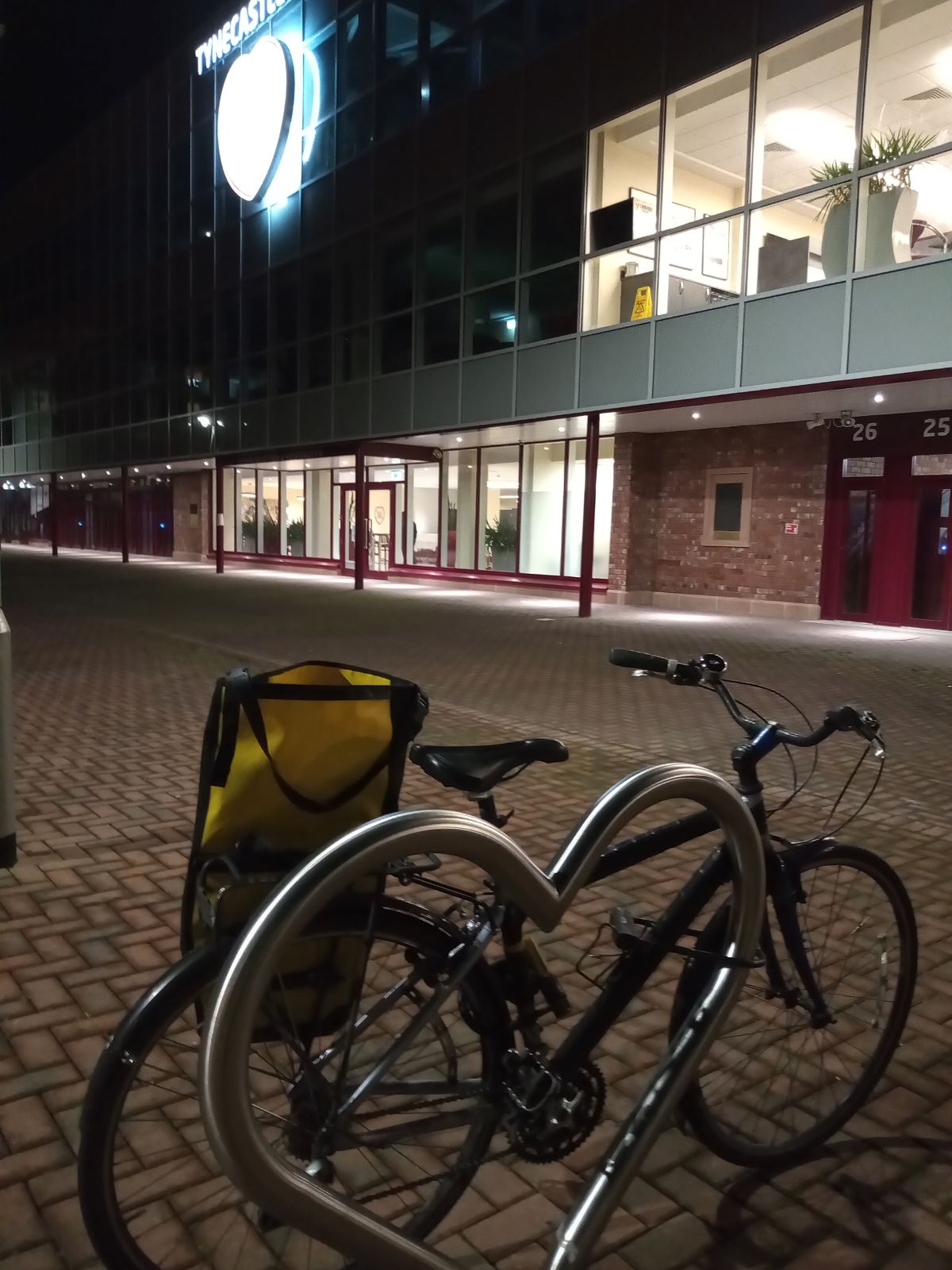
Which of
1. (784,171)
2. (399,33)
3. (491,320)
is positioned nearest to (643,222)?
(784,171)

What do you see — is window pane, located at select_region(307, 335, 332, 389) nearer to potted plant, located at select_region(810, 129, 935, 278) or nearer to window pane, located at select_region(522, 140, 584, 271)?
window pane, located at select_region(522, 140, 584, 271)

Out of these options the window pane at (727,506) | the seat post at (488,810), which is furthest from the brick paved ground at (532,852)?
the window pane at (727,506)

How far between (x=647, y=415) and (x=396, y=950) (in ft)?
50.7

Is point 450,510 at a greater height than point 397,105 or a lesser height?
lesser

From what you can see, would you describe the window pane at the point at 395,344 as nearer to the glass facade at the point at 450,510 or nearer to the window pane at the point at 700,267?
the glass facade at the point at 450,510

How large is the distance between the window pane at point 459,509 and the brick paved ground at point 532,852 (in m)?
8.41

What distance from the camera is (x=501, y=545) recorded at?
21906 mm

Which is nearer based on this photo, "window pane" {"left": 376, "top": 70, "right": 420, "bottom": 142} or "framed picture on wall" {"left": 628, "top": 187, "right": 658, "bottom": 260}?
"framed picture on wall" {"left": 628, "top": 187, "right": 658, "bottom": 260}

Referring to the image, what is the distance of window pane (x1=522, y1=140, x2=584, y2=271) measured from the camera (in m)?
16.3

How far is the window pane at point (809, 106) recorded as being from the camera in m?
12.7

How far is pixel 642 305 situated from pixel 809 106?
3448 mm

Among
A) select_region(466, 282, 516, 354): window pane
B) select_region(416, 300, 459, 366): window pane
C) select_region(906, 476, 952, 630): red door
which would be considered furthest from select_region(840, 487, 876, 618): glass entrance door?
select_region(416, 300, 459, 366): window pane

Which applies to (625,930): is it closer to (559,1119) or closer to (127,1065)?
(559,1119)

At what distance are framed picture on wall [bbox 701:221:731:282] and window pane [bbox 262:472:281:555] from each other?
17.5 meters
